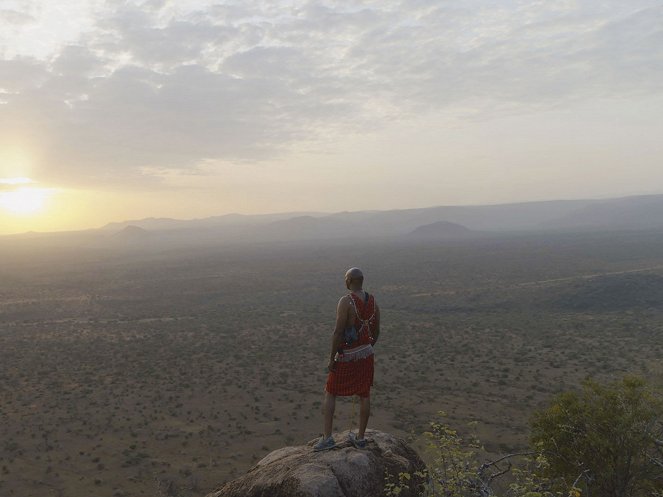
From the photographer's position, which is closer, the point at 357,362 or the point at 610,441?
the point at 357,362

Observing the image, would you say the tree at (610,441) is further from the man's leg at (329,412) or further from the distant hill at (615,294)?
the distant hill at (615,294)

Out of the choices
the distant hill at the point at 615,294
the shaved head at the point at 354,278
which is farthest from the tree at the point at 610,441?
the distant hill at the point at 615,294

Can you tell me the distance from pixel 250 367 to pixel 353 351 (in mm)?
19426

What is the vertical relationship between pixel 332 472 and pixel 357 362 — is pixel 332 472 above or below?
below

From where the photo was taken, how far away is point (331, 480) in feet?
15.7

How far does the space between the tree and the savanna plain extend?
6.84m

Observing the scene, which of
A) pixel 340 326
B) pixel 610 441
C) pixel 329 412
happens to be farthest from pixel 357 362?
pixel 610 441

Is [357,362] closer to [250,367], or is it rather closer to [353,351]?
[353,351]

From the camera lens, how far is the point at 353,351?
17.8ft

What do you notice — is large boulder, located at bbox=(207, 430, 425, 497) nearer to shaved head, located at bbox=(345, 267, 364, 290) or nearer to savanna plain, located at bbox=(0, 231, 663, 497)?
shaved head, located at bbox=(345, 267, 364, 290)

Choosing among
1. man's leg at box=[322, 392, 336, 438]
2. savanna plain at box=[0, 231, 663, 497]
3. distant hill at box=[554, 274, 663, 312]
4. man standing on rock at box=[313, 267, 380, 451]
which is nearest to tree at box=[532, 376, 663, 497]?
man standing on rock at box=[313, 267, 380, 451]

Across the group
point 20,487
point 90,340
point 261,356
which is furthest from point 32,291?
point 20,487

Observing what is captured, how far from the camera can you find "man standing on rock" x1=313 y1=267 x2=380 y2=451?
17.5ft

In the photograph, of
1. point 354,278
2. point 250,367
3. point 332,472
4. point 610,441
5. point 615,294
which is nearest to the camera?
point 332,472
